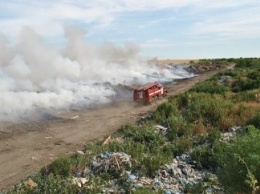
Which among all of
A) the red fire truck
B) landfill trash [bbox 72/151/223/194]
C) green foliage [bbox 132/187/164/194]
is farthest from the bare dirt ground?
green foliage [bbox 132/187/164/194]

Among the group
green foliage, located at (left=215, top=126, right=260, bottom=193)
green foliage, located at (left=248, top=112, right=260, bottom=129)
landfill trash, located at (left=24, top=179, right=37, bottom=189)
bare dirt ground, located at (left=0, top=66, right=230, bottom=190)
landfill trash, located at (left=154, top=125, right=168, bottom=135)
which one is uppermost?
green foliage, located at (left=215, top=126, right=260, bottom=193)

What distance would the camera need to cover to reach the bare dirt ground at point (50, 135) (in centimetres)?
1228

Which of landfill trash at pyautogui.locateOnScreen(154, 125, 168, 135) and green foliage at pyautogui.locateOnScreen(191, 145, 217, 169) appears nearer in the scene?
green foliage at pyautogui.locateOnScreen(191, 145, 217, 169)

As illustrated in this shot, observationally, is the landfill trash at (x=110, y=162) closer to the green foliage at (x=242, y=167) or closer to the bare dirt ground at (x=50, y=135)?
the bare dirt ground at (x=50, y=135)

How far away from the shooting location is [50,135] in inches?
647

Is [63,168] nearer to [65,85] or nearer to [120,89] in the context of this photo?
[65,85]

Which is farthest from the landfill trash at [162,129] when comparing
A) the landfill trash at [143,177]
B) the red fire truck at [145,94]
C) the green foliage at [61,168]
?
the red fire truck at [145,94]

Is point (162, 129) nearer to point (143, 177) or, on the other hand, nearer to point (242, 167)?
point (143, 177)

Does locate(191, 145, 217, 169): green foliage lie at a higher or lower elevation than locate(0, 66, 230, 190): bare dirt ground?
higher

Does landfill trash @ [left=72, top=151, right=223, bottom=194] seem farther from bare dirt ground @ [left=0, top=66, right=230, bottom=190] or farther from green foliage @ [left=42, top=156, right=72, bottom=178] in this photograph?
bare dirt ground @ [left=0, top=66, right=230, bottom=190]

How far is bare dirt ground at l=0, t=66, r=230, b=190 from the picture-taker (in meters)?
12.3

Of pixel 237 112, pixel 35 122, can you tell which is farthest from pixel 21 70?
pixel 237 112

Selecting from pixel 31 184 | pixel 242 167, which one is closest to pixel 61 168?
pixel 31 184

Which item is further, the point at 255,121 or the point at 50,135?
the point at 50,135
